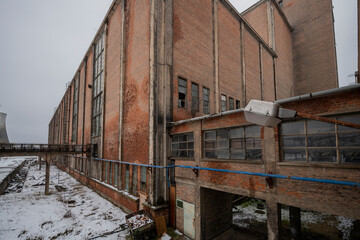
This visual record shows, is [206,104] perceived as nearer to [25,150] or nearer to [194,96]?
[194,96]

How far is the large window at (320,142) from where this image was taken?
4.52 meters

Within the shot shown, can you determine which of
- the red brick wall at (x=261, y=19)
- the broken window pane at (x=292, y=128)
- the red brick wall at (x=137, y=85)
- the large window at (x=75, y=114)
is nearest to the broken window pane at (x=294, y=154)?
the broken window pane at (x=292, y=128)

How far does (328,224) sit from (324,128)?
8.14 m

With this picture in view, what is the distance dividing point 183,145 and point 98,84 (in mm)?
14463

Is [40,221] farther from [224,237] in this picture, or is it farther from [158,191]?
[224,237]

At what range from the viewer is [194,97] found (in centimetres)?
1176

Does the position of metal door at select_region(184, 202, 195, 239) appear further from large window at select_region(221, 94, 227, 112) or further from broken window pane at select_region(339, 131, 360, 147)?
large window at select_region(221, 94, 227, 112)

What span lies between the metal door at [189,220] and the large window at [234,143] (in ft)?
8.82

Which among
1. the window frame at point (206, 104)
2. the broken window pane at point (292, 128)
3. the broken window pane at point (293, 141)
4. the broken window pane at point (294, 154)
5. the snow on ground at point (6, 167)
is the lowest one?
the snow on ground at point (6, 167)

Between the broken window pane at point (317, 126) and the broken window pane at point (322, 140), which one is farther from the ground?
the broken window pane at point (317, 126)

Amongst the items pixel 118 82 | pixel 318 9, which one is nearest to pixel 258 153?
pixel 118 82

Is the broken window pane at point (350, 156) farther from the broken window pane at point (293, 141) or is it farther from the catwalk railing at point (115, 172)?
the broken window pane at point (293, 141)

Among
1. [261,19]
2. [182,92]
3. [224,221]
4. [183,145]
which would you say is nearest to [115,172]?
[183,145]

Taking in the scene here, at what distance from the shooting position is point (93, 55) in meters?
20.9
